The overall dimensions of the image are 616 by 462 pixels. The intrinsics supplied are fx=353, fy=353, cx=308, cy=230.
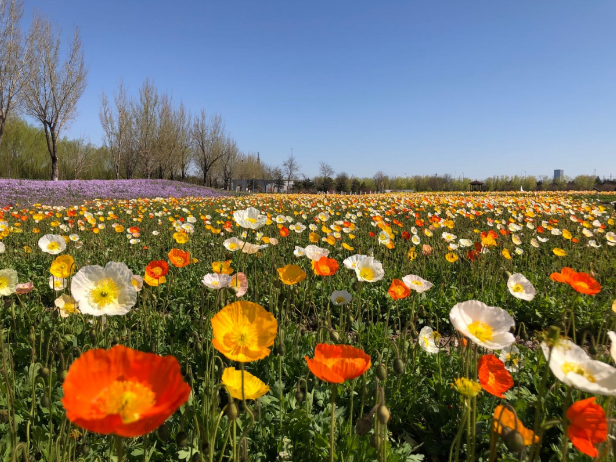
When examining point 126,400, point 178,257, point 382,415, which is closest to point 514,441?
point 382,415

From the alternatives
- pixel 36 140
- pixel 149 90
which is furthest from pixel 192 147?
pixel 36 140

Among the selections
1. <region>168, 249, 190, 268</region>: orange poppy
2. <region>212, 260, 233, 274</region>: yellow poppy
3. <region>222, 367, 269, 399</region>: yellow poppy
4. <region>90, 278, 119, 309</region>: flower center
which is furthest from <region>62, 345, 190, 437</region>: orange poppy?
<region>168, 249, 190, 268</region>: orange poppy

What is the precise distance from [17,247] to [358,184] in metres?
43.7

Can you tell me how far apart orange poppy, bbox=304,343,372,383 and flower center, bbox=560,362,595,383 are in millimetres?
394

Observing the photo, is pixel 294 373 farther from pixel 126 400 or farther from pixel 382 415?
pixel 126 400

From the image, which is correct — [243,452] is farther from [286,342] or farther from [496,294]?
[496,294]

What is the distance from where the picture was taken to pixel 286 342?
189 cm


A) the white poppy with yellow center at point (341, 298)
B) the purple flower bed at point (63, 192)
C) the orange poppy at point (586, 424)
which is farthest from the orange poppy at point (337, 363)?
the purple flower bed at point (63, 192)

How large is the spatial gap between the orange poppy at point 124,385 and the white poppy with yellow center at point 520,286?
1504mm

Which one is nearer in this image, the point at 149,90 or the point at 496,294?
the point at 496,294

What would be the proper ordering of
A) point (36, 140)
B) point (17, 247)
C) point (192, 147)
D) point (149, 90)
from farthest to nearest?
point (192, 147) < point (36, 140) < point (149, 90) < point (17, 247)

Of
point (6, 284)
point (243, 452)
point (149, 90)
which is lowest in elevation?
point (243, 452)

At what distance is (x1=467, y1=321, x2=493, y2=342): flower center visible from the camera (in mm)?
933

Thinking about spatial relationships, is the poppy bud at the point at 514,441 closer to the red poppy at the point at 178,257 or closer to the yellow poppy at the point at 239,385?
the yellow poppy at the point at 239,385
